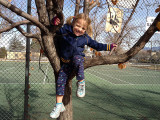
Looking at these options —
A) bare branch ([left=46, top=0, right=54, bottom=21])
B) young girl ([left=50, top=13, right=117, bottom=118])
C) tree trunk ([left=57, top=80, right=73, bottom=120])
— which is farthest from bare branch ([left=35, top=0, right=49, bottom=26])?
tree trunk ([left=57, top=80, right=73, bottom=120])

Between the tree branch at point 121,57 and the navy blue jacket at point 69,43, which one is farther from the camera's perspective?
the navy blue jacket at point 69,43

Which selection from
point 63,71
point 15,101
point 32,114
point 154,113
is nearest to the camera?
point 63,71

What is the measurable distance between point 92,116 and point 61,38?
9.42 feet

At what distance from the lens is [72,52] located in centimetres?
168

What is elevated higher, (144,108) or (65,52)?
(65,52)

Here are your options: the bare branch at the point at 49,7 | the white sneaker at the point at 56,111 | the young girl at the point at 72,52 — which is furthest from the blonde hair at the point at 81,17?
the white sneaker at the point at 56,111

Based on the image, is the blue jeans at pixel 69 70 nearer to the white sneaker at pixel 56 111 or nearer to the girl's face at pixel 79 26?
the white sneaker at pixel 56 111

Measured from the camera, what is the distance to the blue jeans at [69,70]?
5.08ft

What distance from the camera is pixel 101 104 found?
4.84 m

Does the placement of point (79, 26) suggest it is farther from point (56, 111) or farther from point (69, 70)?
point (56, 111)

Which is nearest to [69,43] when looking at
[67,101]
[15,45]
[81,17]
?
[81,17]

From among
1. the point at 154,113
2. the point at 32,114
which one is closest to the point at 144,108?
the point at 154,113

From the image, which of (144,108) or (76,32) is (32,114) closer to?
(76,32)

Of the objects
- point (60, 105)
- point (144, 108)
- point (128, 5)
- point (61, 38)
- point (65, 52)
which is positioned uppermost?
point (128, 5)
